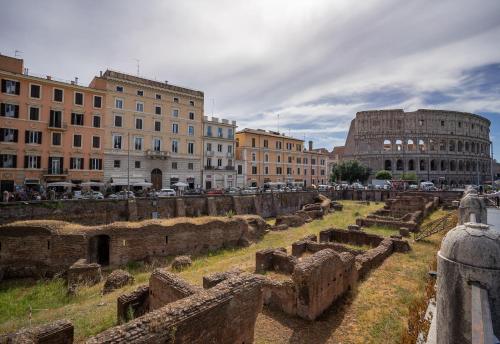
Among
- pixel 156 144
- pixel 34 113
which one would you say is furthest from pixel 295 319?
pixel 34 113

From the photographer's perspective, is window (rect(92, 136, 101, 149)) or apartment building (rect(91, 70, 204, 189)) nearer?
window (rect(92, 136, 101, 149))

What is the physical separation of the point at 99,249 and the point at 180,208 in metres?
12.4

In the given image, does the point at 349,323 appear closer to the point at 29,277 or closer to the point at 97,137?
the point at 29,277

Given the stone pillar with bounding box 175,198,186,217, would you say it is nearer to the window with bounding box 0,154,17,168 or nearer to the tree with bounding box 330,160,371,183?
the window with bounding box 0,154,17,168

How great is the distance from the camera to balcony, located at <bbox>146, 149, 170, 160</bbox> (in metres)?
40.3

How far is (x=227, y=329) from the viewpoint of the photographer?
700cm

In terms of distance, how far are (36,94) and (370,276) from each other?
39472 mm

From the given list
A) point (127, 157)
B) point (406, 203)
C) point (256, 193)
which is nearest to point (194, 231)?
point (256, 193)

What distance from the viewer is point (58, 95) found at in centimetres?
3419

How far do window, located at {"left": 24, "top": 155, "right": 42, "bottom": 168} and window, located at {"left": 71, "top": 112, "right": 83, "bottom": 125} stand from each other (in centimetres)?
590

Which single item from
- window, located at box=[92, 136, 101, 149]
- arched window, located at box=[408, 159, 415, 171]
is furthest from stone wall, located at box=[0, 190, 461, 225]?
arched window, located at box=[408, 159, 415, 171]

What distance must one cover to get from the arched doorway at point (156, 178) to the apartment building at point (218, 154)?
772 cm

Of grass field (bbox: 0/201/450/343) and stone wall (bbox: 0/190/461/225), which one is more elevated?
stone wall (bbox: 0/190/461/225)

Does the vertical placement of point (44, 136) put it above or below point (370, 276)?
above
